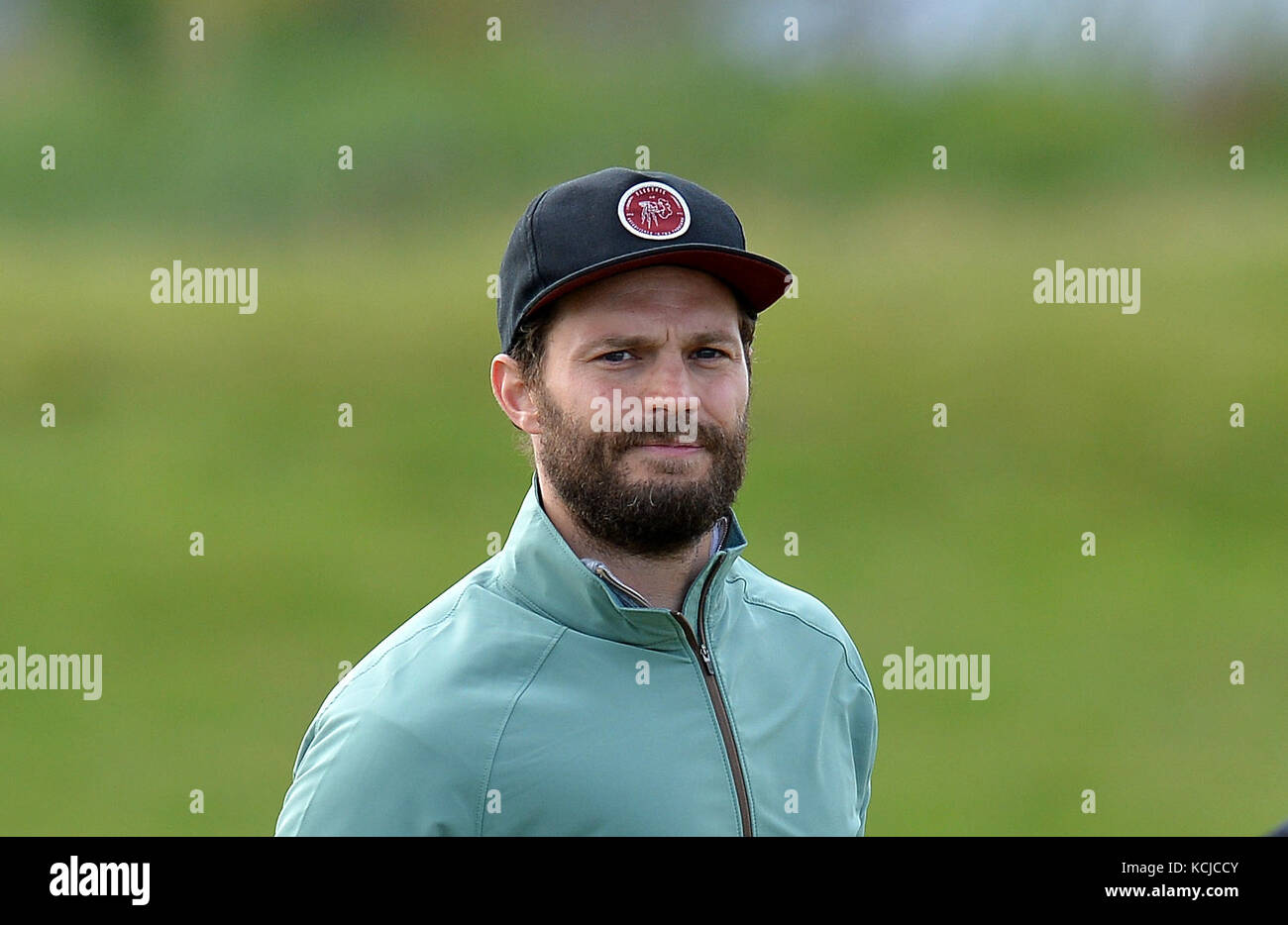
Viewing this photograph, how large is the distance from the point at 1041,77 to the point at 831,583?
29.7 feet

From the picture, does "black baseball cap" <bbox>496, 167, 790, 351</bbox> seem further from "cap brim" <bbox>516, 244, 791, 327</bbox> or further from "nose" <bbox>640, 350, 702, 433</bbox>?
"nose" <bbox>640, 350, 702, 433</bbox>

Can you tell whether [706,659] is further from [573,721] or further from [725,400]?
[725,400]

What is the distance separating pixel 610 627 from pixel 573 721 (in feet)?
0.61

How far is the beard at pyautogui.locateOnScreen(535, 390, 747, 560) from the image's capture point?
8.09 ft

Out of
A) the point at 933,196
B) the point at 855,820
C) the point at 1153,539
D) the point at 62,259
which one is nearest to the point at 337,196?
the point at 62,259

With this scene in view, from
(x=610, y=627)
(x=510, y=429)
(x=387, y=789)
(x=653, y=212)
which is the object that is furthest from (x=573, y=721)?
(x=510, y=429)

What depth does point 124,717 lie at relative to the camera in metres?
16.5

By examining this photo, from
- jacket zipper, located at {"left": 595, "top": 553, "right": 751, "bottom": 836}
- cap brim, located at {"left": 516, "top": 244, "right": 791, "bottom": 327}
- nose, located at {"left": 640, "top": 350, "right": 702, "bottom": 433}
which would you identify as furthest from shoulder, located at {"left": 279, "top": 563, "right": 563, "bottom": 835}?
cap brim, located at {"left": 516, "top": 244, "right": 791, "bottom": 327}

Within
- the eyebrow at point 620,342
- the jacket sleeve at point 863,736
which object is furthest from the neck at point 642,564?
the jacket sleeve at point 863,736

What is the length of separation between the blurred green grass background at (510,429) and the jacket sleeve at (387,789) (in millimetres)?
12717

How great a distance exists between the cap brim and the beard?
201 millimetres

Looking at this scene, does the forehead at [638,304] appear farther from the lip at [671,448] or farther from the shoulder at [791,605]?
the shoulder at [791,605]

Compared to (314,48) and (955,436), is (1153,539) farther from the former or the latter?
(314,48)

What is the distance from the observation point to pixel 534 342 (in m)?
2.59
